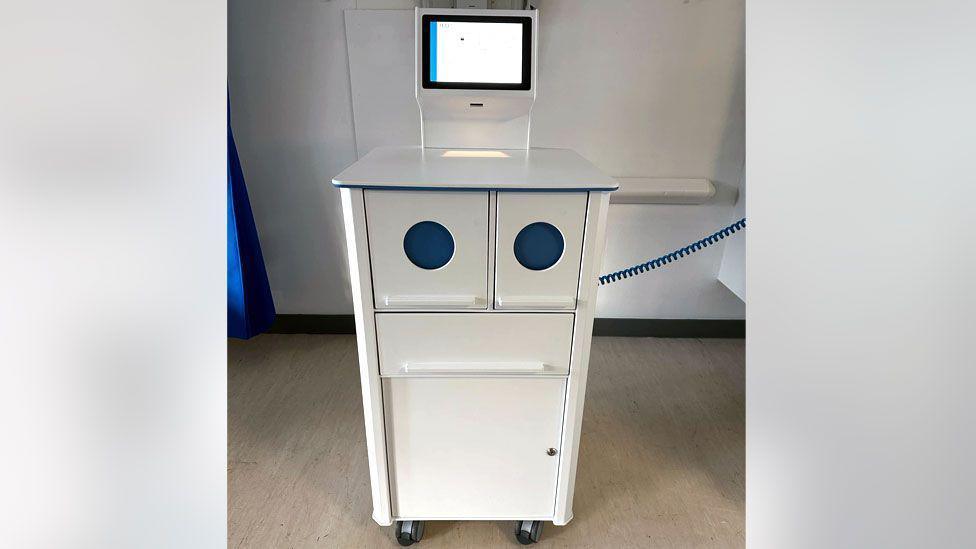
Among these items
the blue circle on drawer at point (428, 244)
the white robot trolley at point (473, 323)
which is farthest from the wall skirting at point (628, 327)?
the blue circle on drawer at point (428, 244)

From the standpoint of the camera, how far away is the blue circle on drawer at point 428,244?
1329 mm

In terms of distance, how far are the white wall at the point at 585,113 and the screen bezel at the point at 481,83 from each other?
78 cm

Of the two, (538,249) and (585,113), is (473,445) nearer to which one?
(538,249)

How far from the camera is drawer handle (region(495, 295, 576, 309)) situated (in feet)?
Answer: 4.50

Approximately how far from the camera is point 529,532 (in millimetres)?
1565

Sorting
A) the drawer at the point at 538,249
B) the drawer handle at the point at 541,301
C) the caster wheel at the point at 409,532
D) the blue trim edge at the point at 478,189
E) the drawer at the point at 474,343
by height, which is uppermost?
the blue trim edge at the point at 478,189

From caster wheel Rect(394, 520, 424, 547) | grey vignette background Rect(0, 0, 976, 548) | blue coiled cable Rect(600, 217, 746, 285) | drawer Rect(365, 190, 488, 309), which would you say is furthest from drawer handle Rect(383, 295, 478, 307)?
blue coiled cable Rect(600, 217, 746, 285)

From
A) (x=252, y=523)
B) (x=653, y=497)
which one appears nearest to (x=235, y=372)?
(x=252, y=523)

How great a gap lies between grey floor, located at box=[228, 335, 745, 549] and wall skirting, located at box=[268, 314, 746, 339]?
5 cm
